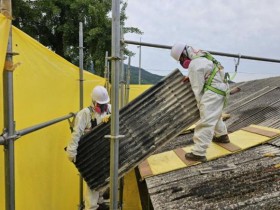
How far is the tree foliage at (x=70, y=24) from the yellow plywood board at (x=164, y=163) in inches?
428

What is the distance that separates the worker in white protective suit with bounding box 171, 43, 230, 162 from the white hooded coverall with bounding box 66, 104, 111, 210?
1.59m

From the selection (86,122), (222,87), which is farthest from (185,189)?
(86,122)

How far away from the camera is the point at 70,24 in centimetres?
1633

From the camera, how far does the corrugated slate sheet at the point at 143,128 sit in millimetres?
3891

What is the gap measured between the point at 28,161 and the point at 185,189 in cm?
159

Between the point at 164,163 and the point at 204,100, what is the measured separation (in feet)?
3.10

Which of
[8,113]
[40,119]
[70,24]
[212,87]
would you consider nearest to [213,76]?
[212,87]

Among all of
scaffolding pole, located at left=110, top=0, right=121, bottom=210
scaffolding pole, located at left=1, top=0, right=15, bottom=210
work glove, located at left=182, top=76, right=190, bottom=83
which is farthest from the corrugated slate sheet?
scaffolding pole, located at left=1, top=0, right=15, bottom=210

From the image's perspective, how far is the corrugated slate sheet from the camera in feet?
12.8

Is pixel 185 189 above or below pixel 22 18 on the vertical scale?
below

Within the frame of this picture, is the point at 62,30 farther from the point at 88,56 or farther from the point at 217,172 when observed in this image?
the point at 217,172

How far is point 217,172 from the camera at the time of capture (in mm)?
3322

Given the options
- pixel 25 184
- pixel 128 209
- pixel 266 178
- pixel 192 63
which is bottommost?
pixel 128 209

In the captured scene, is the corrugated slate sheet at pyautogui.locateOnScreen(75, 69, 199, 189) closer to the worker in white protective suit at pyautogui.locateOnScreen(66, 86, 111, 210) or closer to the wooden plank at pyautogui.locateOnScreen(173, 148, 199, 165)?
the worker in white protective suit at pyautogui.locateOnScreen(66, 86, 111, 210)
